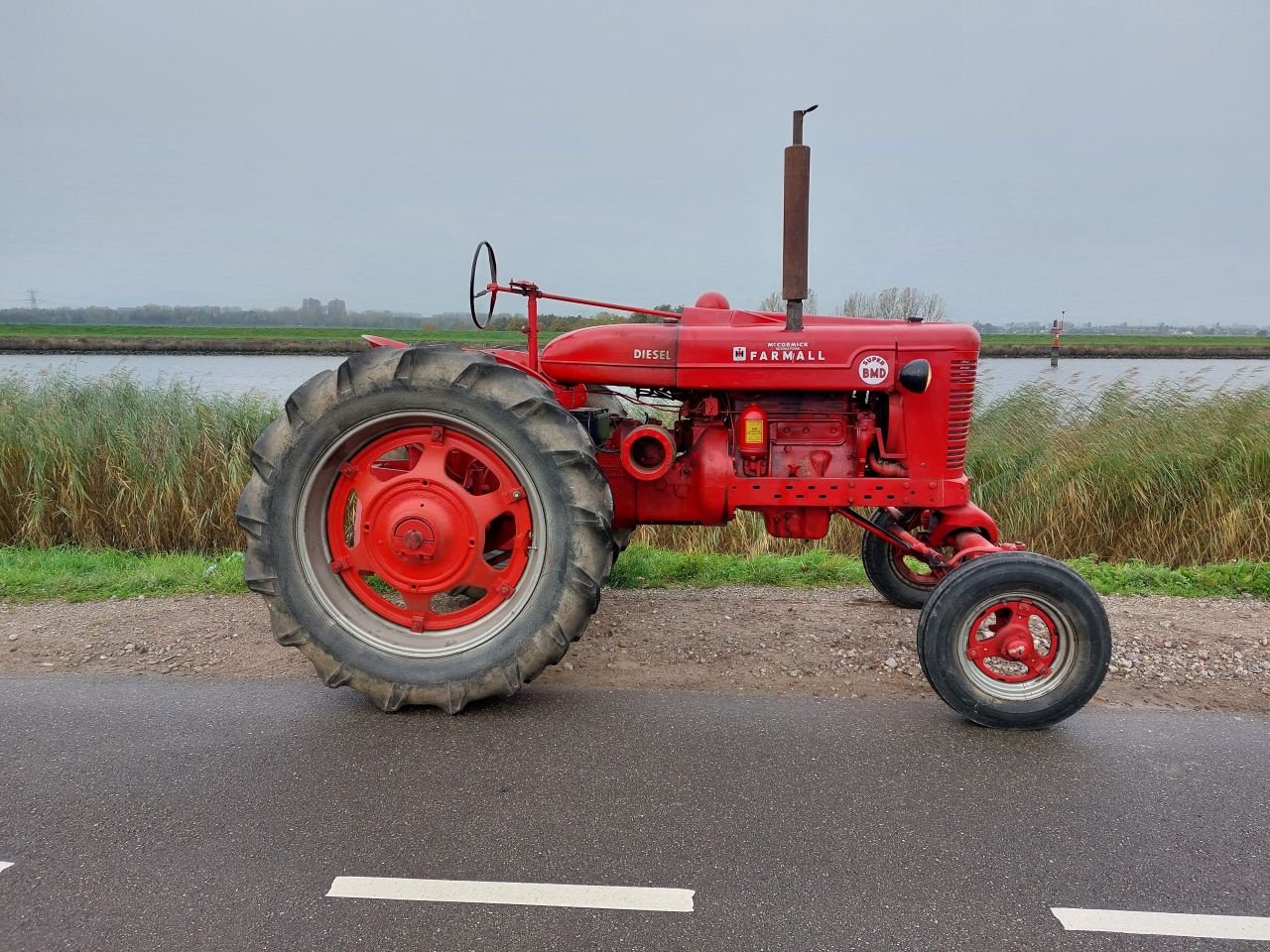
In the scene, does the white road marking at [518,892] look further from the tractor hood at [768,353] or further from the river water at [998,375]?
the river water at [998,375]

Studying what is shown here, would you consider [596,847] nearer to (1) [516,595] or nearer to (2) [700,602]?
(1) [516,595]

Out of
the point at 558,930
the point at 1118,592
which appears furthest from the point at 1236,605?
the point at 558,930

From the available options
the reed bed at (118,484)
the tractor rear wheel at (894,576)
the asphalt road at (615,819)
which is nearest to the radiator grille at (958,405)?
the tractor rear wheel at (894,576)

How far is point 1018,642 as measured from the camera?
9.88 feet

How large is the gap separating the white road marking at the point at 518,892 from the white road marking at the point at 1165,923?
3.01 ft

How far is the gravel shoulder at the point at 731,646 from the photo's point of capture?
345 centimetres

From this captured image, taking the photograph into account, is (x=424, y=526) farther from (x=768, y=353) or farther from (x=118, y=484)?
(x=118, y=484)

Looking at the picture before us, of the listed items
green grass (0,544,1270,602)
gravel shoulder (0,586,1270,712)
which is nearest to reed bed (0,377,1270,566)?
green grass (0,544,1270,602)

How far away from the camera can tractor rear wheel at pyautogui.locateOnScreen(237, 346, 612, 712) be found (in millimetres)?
3135

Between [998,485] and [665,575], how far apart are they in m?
3.10

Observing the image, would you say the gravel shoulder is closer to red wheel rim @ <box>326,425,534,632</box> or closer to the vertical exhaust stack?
red wheel rim @ <box>326,425,534,632</box>

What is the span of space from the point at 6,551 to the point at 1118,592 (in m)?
6.93

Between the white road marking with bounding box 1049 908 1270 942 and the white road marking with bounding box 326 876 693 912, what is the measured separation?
0.92 m

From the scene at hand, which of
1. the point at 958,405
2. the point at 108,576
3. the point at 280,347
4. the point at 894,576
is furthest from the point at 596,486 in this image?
the point at 280,347
